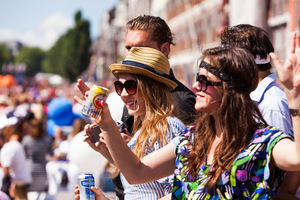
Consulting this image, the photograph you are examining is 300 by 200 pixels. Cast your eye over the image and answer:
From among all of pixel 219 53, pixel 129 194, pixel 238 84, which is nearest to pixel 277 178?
pixel 238 84

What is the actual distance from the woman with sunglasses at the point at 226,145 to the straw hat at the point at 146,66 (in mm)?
430

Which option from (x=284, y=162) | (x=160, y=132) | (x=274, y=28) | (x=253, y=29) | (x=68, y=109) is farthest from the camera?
(x=274, y=28)

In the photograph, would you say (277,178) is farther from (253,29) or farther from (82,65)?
(82,65)

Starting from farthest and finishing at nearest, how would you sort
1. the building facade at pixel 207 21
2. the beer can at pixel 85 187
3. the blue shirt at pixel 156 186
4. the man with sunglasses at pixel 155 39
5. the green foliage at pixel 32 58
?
the green foliage at pixel 32 58 → the building facade at pixel 207 21 → the man with sunglasses at pixel 155 39 → the blue shirt at pixel 156 186 → the beer can at pixel 85 187

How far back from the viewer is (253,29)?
10.1 feet

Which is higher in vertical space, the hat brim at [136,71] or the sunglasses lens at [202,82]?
the hat brim at [136,71]

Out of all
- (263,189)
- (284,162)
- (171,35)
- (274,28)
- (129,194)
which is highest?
(274,28)

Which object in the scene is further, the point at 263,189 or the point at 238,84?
the point at 238,84

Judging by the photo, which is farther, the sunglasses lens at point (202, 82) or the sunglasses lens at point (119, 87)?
the sunglasses lens at point (119, 87)

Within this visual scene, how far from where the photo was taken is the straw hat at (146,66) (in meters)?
2.79

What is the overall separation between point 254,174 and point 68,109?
1125 cm

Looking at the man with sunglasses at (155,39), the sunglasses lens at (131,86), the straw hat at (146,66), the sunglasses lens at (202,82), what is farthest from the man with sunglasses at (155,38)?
the sunglasses lens at (202,82)

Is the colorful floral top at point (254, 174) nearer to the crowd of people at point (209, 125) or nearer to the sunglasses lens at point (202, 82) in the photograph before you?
the crowd of people at point (209, 125)

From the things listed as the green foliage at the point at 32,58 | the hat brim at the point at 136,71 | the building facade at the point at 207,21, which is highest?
the green foliage at the point at 32,58
